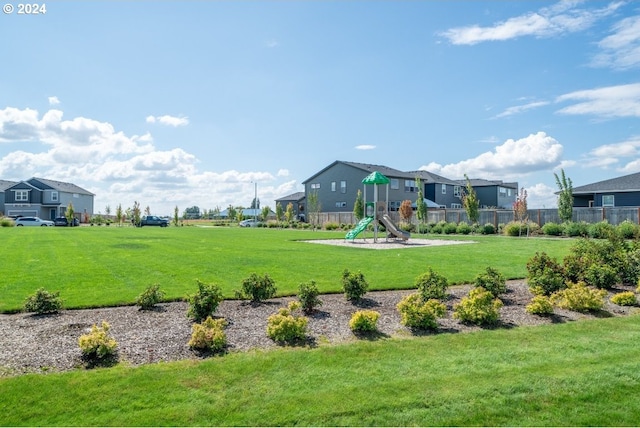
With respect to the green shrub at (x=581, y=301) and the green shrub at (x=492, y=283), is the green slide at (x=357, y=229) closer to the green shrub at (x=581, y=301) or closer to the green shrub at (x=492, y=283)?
the green shrub at (x=492, y=283)

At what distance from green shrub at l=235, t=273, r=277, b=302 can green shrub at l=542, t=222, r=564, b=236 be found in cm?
2440

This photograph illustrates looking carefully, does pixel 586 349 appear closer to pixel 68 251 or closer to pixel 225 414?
pixel 225 414

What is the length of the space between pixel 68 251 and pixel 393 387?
16060 mm

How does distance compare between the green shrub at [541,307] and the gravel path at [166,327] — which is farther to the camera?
the green shrub at [541,307]

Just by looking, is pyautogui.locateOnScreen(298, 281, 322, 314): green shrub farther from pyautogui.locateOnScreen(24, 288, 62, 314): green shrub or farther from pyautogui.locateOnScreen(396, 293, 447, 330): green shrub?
pyautogui.locateOnScreen(24, 288, 62, 314): green shrub

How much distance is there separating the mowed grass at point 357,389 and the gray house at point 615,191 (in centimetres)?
3648

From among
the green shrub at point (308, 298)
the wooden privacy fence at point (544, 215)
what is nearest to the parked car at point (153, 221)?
the wooden privacy fence at point (544, 215)

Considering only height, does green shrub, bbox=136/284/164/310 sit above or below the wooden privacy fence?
below

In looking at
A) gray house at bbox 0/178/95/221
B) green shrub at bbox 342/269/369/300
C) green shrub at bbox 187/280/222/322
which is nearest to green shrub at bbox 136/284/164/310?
green shrub at bbox 187/280/222/322

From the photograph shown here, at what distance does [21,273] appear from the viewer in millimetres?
11008

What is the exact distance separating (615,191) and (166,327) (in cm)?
3957

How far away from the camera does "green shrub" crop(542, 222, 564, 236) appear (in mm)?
27062

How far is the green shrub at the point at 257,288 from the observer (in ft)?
25.6

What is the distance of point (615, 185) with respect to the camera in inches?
1446
